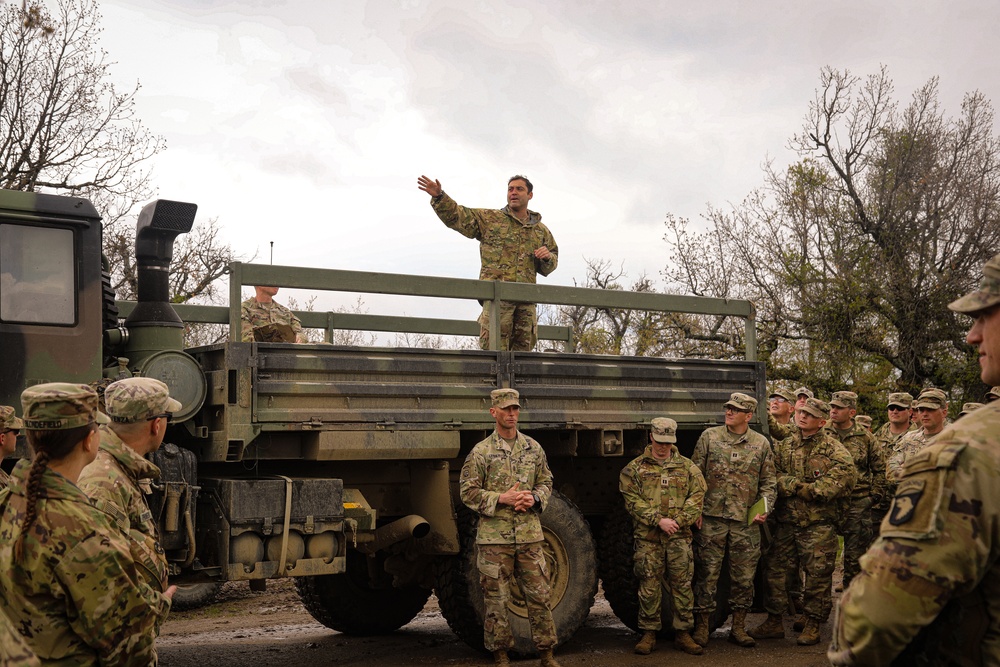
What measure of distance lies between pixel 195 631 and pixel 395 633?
168 centimetres

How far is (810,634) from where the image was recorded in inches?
312

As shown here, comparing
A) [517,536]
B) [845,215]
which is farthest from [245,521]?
[845,215]

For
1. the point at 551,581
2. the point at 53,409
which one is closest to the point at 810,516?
the point at 551,581

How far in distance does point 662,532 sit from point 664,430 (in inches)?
29.8

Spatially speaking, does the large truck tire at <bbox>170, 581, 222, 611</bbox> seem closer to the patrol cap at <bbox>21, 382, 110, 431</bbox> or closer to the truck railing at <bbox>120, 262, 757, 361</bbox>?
the truck railing at <bbox>120, 262, 757, 361</bbox>

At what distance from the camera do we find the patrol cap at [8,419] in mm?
5324

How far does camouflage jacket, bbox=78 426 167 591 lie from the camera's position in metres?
3.26

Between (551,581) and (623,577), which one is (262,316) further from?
(623,577)

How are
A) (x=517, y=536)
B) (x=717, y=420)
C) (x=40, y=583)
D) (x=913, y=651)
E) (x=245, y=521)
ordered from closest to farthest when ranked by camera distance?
1. (x=913, y=651)
2. (x=40, y=583)
3. (x=245, y=521)
4. (x=517, y=536)
5. (x=717, y=420)

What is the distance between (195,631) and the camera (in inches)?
346

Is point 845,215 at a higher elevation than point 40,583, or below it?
higher

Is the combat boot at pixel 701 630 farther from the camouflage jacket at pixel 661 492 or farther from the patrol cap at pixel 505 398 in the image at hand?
the patrol cap at pixel 505 398

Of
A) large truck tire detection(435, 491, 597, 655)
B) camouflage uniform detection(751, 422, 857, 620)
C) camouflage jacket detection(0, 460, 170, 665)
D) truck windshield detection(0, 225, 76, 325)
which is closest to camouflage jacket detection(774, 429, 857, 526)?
camouflage uniform detection(751, 422, 857, 620)

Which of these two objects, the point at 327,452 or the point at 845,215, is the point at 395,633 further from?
the point at 845,215
